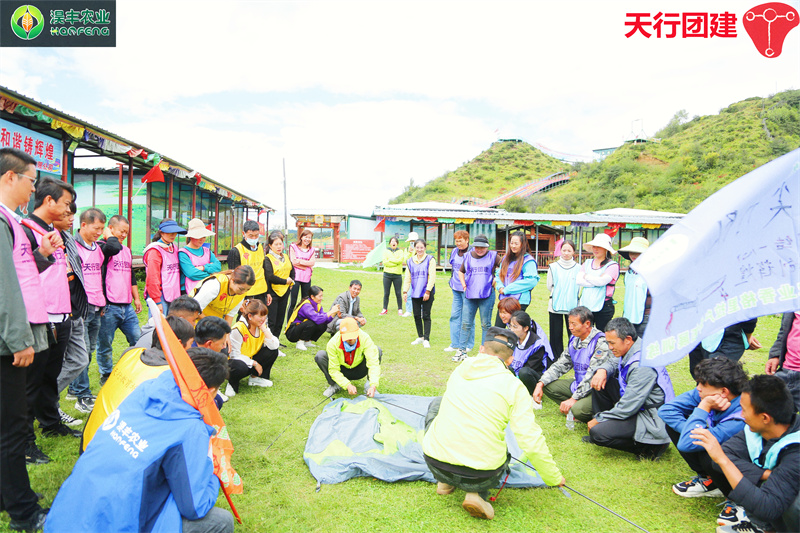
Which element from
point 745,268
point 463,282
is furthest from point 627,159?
point 745,268

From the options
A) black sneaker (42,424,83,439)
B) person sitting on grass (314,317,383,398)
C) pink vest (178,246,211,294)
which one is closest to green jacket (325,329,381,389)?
person sitting on grass (314,317,383,398)

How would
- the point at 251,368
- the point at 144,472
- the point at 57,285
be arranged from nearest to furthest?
the point at 144,472 → the point at 57,285 → the point at 251,368

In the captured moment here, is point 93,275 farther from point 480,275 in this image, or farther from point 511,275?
point 511,275

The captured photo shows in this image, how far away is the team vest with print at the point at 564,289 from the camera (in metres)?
5.38

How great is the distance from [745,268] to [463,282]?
4.19 metres

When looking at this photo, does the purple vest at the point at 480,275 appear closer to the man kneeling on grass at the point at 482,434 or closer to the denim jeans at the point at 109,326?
the man kneeling on grass at the point at 482,434

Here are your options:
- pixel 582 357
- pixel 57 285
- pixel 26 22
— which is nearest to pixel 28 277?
pixel 57 285

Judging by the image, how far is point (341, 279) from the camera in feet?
54.4

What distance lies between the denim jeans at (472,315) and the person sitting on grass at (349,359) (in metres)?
1.88

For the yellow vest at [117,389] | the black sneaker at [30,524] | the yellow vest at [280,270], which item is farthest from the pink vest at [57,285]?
the yellow vest at [280,270]

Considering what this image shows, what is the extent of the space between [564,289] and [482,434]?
10.8 ft

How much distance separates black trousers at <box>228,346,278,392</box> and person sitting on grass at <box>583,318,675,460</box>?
3.32 m

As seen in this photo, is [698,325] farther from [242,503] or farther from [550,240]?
[550,240]

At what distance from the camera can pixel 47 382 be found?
10.7ft
